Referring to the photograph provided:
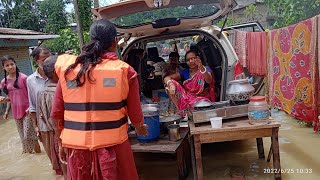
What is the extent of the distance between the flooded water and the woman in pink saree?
2.68 ft

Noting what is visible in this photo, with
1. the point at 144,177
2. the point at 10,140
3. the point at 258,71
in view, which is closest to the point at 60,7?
the point at 10,140

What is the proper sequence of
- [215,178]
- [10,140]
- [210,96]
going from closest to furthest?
[215,178], [210,96], [10,140]

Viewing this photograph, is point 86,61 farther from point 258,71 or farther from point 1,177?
point 258,71

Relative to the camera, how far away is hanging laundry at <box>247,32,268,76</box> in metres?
6.16

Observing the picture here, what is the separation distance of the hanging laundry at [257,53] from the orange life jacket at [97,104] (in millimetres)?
4571

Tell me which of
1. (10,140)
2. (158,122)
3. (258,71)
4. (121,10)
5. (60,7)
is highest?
(60,7)

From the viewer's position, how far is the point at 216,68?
16.5ft

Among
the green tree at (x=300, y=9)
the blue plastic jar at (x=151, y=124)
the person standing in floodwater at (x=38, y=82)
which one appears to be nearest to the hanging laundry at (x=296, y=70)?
the blue plastic jar at (x=151, y=124)

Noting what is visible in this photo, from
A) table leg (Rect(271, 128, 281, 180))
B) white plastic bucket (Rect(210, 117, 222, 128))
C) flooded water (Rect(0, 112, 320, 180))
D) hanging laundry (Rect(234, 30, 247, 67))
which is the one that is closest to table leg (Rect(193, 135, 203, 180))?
white plastic bucket (Rect(210, 117, 222, 128))

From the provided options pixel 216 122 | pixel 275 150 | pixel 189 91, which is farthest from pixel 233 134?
pixel 189 91

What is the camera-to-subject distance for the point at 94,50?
7.36 feet

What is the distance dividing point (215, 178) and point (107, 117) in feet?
6.78

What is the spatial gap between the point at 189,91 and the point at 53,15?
19.7 m

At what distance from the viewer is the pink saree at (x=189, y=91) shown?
4332mm
